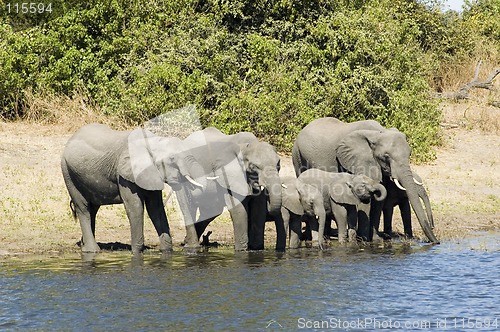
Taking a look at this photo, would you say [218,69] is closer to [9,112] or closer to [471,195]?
[9,112]

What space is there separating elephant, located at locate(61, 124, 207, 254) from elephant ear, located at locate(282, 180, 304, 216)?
1370 millimetres

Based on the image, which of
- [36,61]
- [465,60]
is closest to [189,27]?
[36,61]

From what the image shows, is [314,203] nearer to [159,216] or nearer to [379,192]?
[379,192]

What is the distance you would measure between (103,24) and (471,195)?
9.27 meters

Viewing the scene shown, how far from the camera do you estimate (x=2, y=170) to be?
1827 centimetres

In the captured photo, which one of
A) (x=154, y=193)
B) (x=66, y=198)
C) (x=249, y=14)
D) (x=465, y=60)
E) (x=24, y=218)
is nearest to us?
(x=154, y=193)

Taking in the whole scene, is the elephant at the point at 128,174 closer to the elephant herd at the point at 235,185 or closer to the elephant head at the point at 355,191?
the elephant herd at the point at 235,185

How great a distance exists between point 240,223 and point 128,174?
72.1 inches

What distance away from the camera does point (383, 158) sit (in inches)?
637

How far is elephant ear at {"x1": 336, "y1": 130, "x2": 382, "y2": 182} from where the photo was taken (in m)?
16.4

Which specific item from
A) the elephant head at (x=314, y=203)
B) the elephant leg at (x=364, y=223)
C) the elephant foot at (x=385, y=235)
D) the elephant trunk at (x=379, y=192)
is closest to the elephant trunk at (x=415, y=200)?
the elephant trunk at (x=379, y=192)

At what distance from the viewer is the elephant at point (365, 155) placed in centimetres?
1584

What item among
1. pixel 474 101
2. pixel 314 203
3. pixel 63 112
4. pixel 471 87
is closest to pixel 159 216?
pixel 314 203

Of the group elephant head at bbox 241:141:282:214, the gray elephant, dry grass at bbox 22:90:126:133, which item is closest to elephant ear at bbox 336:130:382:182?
the gray elephant
